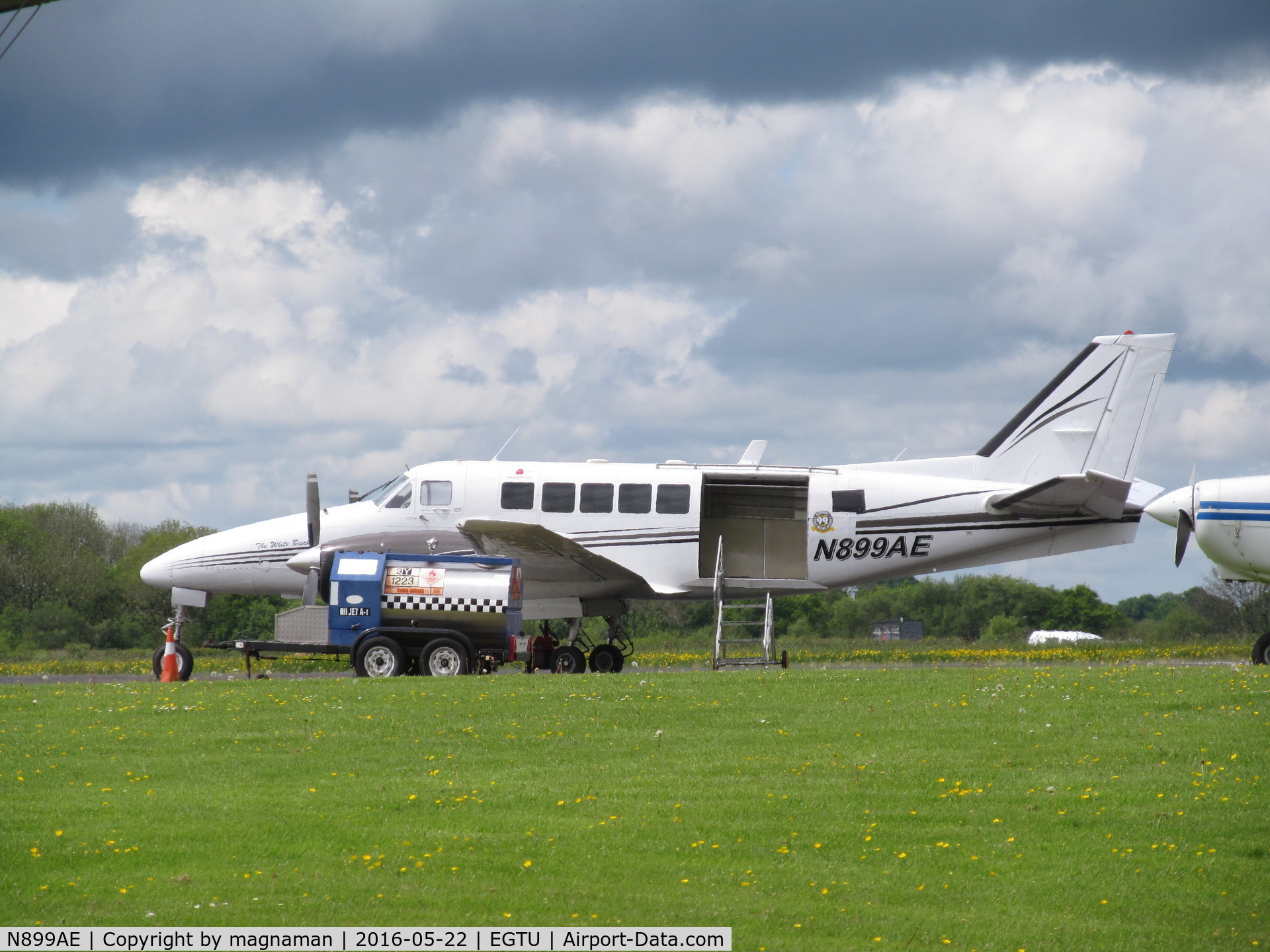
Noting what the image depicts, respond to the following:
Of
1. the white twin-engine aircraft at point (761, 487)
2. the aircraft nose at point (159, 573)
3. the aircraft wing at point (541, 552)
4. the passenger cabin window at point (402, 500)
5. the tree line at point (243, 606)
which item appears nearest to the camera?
the aircraft wing at point (541, 552)

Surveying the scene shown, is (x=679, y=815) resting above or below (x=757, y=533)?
below

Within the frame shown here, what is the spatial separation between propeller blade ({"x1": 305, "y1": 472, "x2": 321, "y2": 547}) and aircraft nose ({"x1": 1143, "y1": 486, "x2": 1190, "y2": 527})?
15.4m

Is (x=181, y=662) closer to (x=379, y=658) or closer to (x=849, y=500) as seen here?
(x=379, y=658)

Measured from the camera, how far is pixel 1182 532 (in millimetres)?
21484

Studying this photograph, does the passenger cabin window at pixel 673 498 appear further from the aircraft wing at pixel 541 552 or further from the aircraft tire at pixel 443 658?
the aircraft tire at pixel 443 658

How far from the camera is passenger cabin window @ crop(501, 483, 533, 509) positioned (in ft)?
80.1

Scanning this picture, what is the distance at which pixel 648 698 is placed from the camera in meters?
15.9

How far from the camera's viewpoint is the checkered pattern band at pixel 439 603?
21.0m

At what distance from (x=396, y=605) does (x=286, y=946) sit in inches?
571

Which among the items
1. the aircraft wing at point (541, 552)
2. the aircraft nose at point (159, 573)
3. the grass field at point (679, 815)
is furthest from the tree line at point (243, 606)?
the grass field at point (679, 815)

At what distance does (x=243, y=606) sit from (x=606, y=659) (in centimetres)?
3718

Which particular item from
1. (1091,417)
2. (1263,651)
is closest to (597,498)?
(1091,417)

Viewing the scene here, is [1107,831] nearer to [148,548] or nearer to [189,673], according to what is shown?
[189,673]

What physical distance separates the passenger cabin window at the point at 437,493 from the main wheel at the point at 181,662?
5.21 metres
